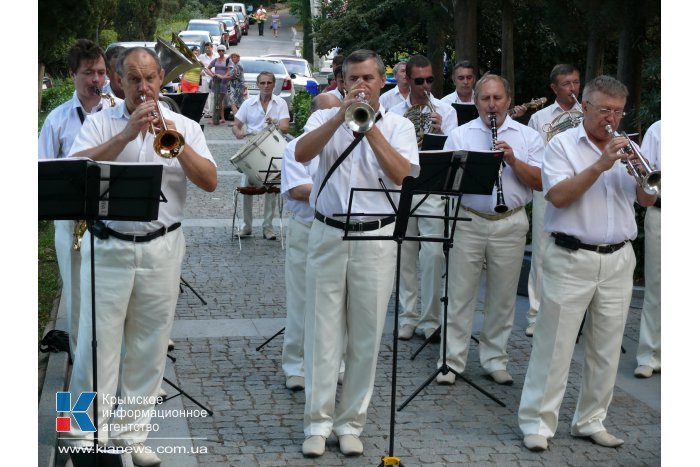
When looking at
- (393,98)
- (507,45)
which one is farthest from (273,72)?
(393,98)

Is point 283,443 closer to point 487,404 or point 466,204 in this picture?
point 487,404

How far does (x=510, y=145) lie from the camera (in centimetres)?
777

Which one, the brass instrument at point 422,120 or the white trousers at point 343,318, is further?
the brass instrument at point 422,120

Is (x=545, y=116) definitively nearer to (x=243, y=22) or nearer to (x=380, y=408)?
(x=380, y=408)

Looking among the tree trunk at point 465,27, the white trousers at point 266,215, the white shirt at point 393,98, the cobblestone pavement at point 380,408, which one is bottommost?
the cobblestone pavement at point 380,408

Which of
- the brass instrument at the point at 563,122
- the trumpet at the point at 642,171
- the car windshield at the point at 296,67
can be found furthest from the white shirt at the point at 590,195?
the car windshield at the point at 296,67

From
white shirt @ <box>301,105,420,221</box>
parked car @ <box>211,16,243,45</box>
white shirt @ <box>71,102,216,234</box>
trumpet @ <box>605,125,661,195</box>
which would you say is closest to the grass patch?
white shirt @ <box>71,102,216,234</box>

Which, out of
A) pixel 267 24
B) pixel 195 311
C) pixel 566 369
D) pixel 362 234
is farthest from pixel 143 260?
pixel 267 24

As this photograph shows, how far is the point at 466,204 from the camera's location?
25.4 ft

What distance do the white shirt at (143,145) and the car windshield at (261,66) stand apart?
2449 centimetres

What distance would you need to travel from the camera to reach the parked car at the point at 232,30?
60.6m

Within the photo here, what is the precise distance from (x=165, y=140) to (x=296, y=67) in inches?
1178

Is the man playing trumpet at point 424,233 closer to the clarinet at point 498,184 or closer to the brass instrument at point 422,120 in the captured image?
the brass instrument at point 422,120

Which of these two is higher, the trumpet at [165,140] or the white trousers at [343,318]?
the trumpet at [165,140]
